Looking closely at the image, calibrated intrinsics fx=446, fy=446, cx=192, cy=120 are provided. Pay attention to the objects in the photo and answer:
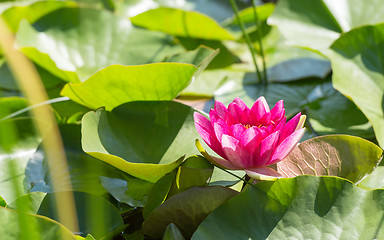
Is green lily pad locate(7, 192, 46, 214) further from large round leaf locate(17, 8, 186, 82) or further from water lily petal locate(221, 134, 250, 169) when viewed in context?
large round leaf locate(17, 8, 186, 82)

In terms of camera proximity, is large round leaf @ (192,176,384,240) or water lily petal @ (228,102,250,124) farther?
water lily petal @ (228,102,250,124)

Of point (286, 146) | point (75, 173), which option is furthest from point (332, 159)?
point (75, 173)

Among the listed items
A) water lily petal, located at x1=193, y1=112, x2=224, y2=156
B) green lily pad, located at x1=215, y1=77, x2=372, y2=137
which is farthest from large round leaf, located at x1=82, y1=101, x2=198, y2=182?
green lily pad, located at x1=215, y1=77, x2=372, y2=137

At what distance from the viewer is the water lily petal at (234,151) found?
2.22 feet

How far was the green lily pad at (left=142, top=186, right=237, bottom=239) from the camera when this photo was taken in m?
0.70

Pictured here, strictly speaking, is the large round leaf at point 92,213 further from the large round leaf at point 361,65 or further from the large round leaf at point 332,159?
the large round leaf at point 361,65

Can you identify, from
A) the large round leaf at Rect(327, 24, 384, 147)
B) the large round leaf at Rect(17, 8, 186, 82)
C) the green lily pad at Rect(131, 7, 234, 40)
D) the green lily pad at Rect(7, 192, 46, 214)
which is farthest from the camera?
the green lily pad at Rect(131, 7, 234, 40)

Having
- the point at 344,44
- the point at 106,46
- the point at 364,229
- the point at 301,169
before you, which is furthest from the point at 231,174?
the point at 106,46

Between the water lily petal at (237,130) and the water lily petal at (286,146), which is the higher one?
the water lily petal at (237,130)

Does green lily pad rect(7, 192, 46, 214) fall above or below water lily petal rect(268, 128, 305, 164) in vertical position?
below

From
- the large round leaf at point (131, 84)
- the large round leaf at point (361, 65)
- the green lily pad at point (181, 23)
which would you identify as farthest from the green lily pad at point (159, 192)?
the green lily pad at point (181, 23)

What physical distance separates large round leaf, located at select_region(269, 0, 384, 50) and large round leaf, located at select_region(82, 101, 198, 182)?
0.55m

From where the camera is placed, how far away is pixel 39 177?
843 mm

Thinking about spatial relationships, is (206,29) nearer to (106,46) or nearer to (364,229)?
(106,46)
